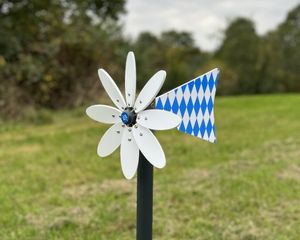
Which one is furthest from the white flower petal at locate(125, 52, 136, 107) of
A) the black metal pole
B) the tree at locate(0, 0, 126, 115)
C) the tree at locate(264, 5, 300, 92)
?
the tree at locate(264, 5, 300, 92)

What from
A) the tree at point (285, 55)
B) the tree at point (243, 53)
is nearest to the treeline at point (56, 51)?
the tree at point (243, 53)

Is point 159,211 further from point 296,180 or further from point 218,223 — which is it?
point 296,180

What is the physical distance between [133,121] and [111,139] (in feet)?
0.50

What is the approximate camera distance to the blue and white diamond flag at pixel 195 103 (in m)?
1.68

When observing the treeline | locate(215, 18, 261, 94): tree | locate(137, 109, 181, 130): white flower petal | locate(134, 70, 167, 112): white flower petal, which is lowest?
locate(137, 109, 181, 130): white flower petal

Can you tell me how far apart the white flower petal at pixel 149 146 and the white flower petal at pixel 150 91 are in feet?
0.26

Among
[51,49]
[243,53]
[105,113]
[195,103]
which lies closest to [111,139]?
[105,113]

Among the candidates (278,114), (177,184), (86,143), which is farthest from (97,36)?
(177,184)

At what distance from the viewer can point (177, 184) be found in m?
3.78

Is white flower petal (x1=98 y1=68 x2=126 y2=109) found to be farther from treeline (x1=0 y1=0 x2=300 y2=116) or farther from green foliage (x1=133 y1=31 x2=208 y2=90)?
green foliage (x1=133 y1=31 x2=208 y2=90)

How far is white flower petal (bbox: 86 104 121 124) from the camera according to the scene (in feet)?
5.75

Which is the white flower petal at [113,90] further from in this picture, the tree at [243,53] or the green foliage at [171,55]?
the tree at [243,53]

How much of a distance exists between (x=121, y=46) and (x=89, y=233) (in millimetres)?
11409

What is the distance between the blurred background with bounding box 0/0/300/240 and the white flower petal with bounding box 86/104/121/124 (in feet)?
3.71
